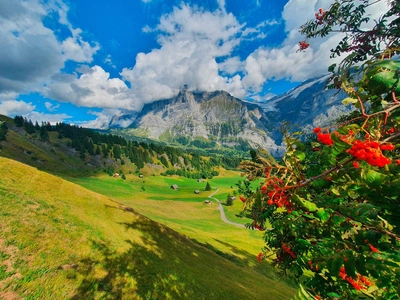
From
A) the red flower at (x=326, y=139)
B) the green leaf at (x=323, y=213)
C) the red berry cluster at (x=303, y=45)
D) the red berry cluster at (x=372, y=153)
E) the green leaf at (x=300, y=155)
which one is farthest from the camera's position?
the red berry cluster at (x=303, y=45)

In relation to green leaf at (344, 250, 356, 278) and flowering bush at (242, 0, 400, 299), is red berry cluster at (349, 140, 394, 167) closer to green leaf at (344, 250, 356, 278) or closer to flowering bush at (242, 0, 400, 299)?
flowering bush at (242, 0, 400, 299)

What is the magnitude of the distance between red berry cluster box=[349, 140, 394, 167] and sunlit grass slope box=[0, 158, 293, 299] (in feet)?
43.3

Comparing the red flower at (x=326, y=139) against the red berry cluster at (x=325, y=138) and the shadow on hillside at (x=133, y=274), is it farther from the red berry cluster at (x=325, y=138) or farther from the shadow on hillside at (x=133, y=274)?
the shadow on hillside at (x=133, y=274)

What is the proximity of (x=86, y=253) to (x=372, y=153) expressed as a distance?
52.8ft

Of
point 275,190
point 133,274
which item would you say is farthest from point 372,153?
point 133,274

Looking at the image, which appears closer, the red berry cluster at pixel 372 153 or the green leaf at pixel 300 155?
the red berry cluster at pixel 372 153

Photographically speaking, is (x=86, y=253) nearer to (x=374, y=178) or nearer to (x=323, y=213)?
(x=323, y=213)

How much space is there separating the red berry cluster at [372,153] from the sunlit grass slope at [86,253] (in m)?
13.2

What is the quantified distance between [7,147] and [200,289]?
21114 centimetres

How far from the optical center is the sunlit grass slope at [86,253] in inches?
419

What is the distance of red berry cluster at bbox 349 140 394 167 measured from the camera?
2.11m

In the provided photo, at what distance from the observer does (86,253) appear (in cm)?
1366

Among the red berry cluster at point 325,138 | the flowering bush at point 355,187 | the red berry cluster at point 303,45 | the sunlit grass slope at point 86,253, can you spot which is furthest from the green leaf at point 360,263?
the sunlit grass slope at point 86,253

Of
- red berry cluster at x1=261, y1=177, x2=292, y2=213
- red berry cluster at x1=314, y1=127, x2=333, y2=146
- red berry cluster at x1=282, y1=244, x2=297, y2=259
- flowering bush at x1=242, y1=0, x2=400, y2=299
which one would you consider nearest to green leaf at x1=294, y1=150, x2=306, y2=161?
flowering bush at x1=242, y1=0, x2=400, y2=299
